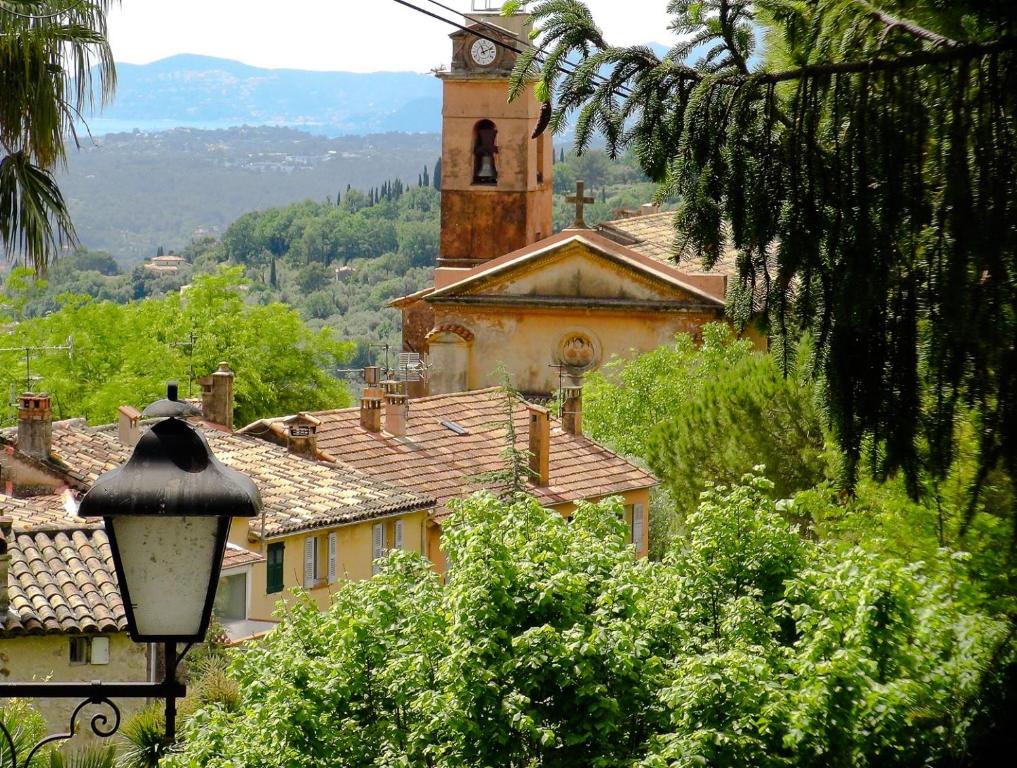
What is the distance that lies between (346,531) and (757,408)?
24.9 feet

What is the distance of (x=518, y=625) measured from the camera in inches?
479

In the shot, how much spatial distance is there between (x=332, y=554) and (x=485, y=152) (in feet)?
87.2

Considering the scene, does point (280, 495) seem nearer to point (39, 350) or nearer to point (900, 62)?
point (900, 62)

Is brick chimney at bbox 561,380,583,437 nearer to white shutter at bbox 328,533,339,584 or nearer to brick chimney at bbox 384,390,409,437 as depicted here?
brick chimney at bbox 384,390,409,437

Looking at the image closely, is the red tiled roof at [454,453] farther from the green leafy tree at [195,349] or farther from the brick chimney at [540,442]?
the green leafy tree at [195,349]

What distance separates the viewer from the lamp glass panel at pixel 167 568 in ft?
15.6

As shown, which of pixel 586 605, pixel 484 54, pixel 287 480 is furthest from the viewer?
pixel 484 54

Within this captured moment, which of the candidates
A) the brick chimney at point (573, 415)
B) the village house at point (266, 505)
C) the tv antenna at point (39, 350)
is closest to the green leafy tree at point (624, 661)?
the village house at point (266, 505)

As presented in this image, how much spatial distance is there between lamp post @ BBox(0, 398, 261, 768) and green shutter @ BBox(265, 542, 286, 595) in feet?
68.7

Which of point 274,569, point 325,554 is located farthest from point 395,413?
point 274,569

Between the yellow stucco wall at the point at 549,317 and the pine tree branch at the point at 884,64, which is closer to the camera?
the pine tree branch at the point at 884,64

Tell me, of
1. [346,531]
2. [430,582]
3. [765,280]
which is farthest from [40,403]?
[765,280]

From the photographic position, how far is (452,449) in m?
32.9

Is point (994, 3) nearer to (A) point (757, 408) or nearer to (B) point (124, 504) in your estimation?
(B) point (124, 504)
